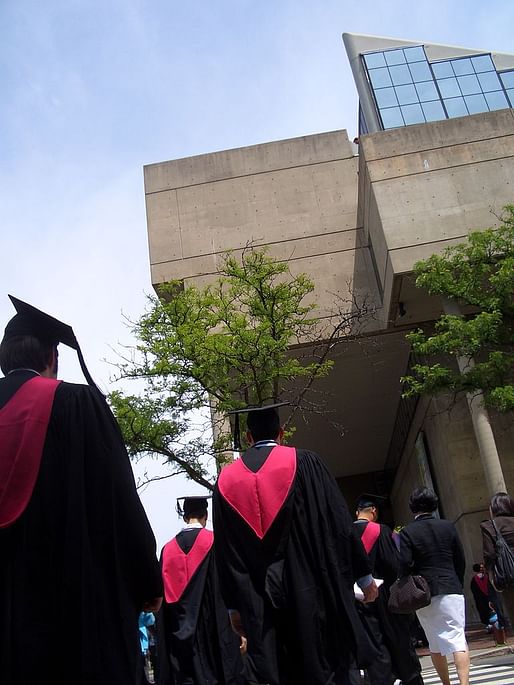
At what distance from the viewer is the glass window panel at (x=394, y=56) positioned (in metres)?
31.4

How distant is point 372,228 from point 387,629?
14135mm

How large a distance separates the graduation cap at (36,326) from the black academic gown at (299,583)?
5.15ft

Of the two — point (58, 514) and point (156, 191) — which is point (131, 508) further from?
point (156, 191)

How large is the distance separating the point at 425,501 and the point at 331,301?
1429 cm

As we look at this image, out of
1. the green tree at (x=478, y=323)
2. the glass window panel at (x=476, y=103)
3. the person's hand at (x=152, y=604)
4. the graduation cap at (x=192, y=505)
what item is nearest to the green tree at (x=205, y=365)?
the green tree at (x=478, y=323)

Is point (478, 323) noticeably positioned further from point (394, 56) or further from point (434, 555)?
point (394, 56)

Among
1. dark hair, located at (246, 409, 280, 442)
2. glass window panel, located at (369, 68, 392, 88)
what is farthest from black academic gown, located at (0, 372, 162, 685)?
glass window panel, located at (369, 68, 392, 88)

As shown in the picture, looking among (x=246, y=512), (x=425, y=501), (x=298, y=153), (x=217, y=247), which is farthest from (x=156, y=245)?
(x=246, y=512)

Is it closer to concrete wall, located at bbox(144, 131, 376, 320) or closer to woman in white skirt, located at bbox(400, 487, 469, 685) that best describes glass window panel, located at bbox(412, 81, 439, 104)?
concrete wall, located at bbox(144, 131, 376, 320)

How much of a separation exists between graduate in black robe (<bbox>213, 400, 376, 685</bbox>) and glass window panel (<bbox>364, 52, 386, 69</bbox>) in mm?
30697

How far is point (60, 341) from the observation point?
253 centimetres

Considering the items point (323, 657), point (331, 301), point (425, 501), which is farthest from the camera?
point (331, 301)

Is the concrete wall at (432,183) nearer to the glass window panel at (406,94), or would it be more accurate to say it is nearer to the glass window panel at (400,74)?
the glass window panel at (406,94)

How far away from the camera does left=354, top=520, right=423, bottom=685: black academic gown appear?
5.09 meters
